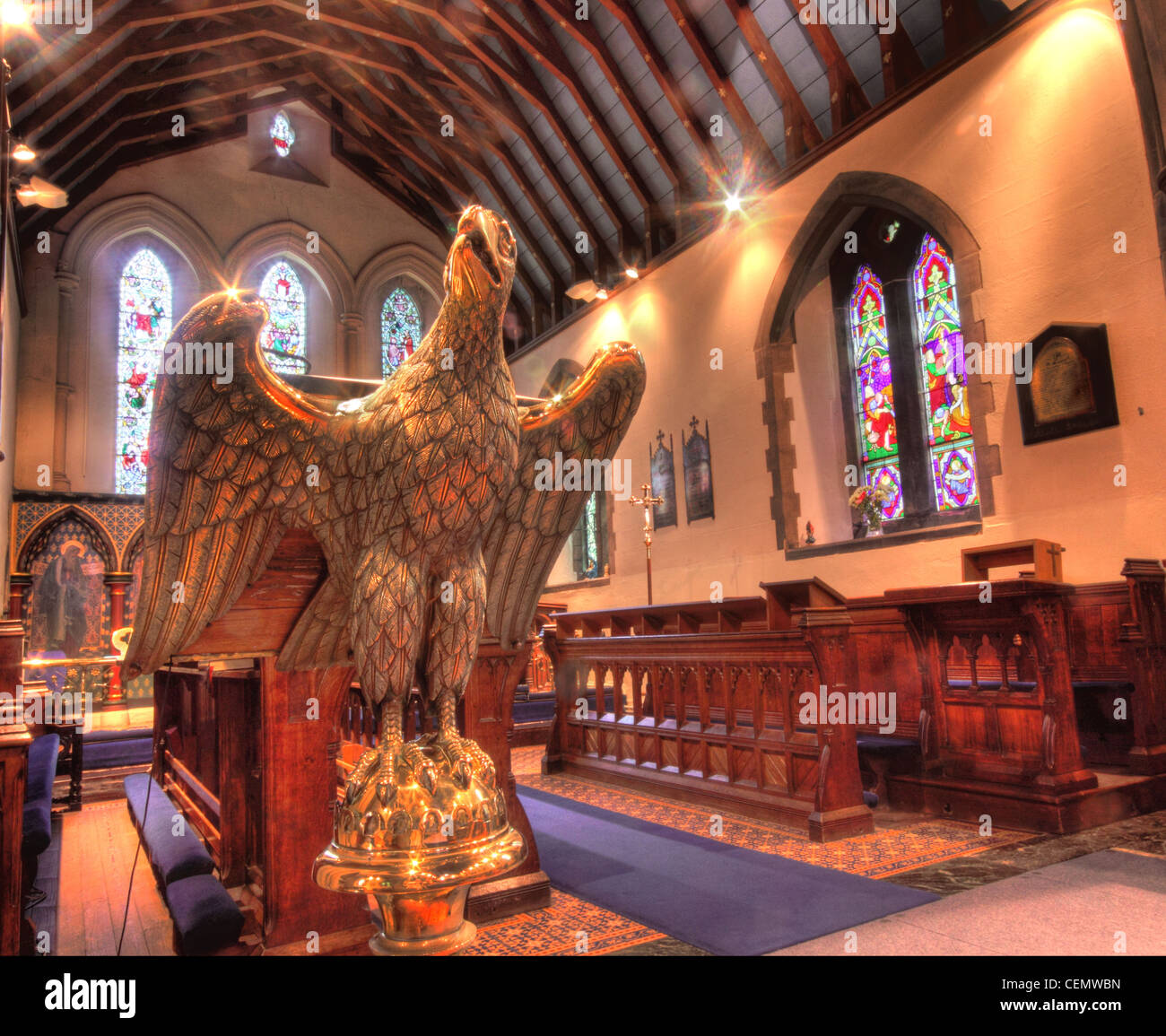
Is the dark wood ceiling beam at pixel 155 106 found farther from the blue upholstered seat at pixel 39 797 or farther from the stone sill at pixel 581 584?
the stone sill at pixel 581 584

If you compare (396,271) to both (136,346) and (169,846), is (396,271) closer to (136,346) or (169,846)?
(136,346)

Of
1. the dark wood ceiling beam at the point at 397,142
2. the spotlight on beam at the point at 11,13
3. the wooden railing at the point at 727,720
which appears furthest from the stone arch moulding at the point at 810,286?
the spotlight on beam at the point at 11,13

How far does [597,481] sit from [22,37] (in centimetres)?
836

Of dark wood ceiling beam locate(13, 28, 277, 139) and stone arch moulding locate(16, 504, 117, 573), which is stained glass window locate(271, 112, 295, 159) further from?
stone arch moulding locate(16, 504, 117, 573)

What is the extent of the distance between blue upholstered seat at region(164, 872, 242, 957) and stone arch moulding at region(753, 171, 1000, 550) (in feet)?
16.5

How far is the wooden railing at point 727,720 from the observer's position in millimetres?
3283

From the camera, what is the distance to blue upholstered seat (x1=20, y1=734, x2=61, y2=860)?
2496 mm

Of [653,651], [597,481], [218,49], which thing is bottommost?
[653,651]

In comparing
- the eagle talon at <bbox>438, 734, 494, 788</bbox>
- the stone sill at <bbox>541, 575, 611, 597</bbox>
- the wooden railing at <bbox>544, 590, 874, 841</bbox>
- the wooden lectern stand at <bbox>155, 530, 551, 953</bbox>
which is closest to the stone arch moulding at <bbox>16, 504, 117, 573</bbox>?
the stone sill at <bbox>541, 575, 611, 597</bbox>

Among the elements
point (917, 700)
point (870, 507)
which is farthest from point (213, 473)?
point (870, 507)

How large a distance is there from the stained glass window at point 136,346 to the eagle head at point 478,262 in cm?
1032

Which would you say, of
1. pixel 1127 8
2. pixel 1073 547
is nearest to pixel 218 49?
pixel 1127 8

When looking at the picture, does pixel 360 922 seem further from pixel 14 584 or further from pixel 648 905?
pixel 14 584
